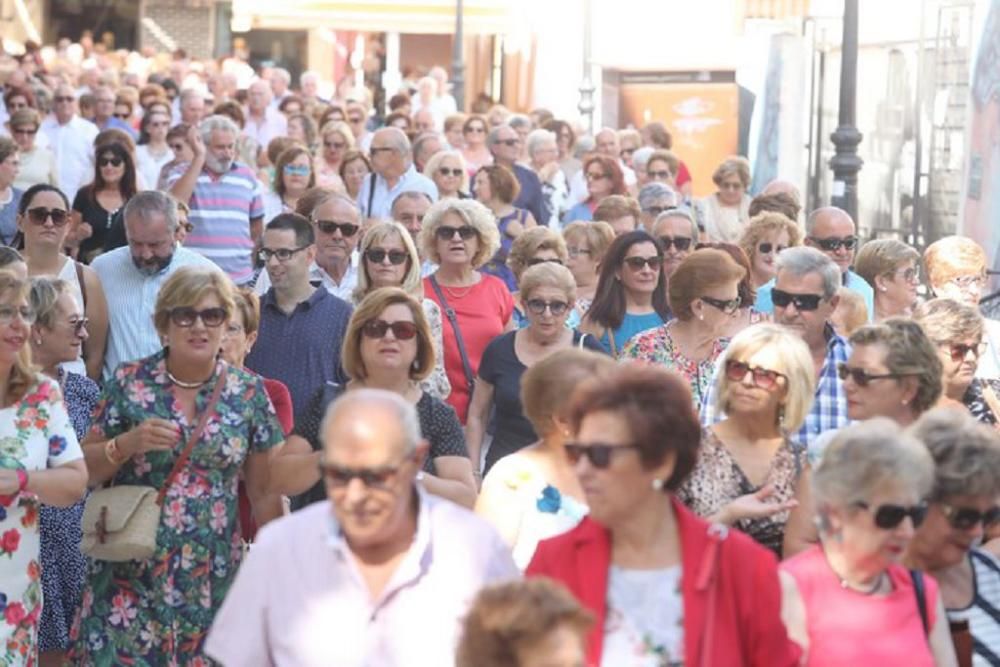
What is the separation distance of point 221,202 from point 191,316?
6769 millimetres

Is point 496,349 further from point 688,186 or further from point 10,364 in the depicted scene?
point 688,186

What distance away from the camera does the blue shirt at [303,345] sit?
31.2 feet

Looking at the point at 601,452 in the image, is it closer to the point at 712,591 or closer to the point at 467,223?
the point at 712,591

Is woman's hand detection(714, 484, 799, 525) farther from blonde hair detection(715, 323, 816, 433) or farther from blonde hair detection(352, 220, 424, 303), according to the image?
blonde hair detection(352, 220, 424, 303)

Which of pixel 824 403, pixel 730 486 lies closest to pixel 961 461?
pixel 730 486

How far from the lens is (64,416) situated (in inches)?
295

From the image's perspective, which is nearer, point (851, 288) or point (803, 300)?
point (803, 300)

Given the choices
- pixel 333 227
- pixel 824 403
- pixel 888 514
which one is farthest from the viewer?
pixel 333 227

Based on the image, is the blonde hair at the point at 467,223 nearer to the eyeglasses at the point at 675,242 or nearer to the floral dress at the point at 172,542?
the eyeglasses at the point at 675,242

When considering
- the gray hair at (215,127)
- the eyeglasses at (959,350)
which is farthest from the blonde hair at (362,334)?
the gray hair at (215,127)

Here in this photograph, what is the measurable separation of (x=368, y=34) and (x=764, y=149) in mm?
31378

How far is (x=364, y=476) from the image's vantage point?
5070 millimetres

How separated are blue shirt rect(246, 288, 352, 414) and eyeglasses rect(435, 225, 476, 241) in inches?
48.9

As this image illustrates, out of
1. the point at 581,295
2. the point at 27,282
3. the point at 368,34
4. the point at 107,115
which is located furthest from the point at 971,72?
the point at 368,34
